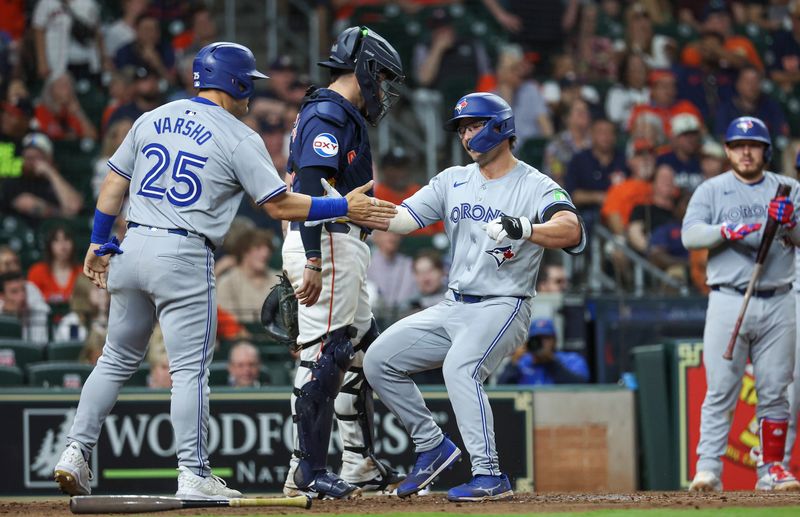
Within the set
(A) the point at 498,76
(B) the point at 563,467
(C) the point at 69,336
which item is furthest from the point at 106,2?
(B) the point at 563,467

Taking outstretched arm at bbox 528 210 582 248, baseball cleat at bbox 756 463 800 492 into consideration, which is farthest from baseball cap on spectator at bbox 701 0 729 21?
outstretched arm at bbox 528 210 582 248

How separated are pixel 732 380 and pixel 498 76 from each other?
676 centimetres

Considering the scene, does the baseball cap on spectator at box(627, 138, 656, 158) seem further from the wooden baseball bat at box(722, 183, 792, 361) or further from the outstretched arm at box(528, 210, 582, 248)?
the outstretched arm at box(528, 210, 582, 248)

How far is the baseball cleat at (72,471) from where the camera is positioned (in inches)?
213

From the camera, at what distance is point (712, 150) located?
1316cm

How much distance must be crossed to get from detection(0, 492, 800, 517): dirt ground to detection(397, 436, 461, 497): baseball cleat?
66mm

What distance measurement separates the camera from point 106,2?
13023 millimetres

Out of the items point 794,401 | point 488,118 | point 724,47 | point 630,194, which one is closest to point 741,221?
point 794,401

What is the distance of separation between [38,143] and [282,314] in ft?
19.7

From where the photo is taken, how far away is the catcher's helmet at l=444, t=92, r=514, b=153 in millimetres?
5941

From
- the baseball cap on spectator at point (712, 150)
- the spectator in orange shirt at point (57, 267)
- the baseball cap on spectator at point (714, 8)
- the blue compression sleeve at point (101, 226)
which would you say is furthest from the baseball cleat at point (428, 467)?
the baseball cap on spectator at point (714, 8)

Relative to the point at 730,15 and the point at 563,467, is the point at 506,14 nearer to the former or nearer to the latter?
the point at 730,15

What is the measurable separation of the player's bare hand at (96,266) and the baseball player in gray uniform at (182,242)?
97 mm

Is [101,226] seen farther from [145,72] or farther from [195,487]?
[145,72]
